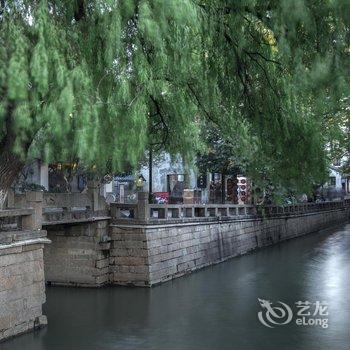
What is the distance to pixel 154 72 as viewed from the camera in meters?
7.18

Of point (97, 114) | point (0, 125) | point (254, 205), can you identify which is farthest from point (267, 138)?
point (254, 205)

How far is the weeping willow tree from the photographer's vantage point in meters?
6.15

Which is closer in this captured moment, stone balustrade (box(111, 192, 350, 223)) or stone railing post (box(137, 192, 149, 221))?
stone railing post (box(137, 192, 149, 221))

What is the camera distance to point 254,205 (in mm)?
22172

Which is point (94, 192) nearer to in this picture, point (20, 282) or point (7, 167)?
point (20, 282)

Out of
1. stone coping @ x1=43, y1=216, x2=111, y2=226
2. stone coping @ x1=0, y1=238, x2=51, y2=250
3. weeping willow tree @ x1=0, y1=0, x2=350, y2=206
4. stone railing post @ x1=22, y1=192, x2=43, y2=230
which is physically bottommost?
stone coping @ x1=0, y1=238, x2=51, y2=250

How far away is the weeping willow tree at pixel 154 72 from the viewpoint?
6.15 metres

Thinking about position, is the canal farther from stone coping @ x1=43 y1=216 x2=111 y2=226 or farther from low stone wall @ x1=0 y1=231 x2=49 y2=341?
stone coping @ x1=43 y1=216 x2=111 y2=226

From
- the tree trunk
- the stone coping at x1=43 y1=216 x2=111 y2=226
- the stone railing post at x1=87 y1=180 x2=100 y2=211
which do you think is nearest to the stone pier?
the tree trunk

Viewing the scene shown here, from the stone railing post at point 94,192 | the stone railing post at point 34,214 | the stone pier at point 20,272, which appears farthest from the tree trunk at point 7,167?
the stone railing post at point 94,192

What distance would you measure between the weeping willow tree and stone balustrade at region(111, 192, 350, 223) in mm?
5111

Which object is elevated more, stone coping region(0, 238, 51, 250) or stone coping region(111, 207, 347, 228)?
stone coping region(111, 207, 347, 228)

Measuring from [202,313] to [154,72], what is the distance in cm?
575

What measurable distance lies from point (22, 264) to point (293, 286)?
7.70m
